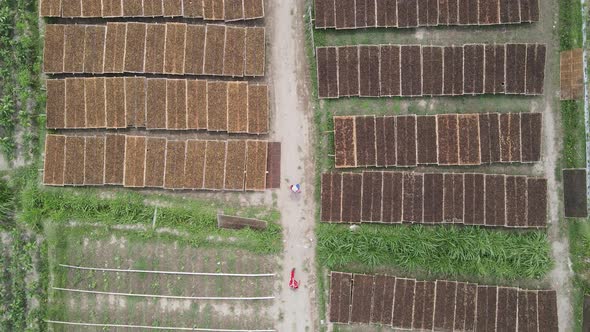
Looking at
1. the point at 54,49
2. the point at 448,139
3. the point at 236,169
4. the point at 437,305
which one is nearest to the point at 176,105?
the point at 236,169

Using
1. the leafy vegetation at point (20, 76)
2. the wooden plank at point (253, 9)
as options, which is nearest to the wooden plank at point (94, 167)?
the leafy vegetation at point (20, 76)

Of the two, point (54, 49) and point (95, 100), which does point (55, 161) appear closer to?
point (95, 100)

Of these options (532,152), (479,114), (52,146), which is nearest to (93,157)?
(52,146)

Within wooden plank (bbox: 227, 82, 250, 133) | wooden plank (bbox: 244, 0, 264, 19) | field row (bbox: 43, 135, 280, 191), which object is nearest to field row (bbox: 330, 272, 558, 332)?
field row (bbox: 43, 135, 280, 191)

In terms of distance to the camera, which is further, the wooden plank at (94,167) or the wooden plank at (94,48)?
the wooden plank at (94,48)

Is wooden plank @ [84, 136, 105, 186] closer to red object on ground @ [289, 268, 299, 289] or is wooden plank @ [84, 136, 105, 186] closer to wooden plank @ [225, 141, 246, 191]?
wooden plank @ [225, 141, 246, 191]

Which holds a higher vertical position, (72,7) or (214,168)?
(72,7)

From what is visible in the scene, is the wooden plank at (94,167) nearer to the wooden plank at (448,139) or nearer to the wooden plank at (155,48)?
the wooden plank at (155,48)
